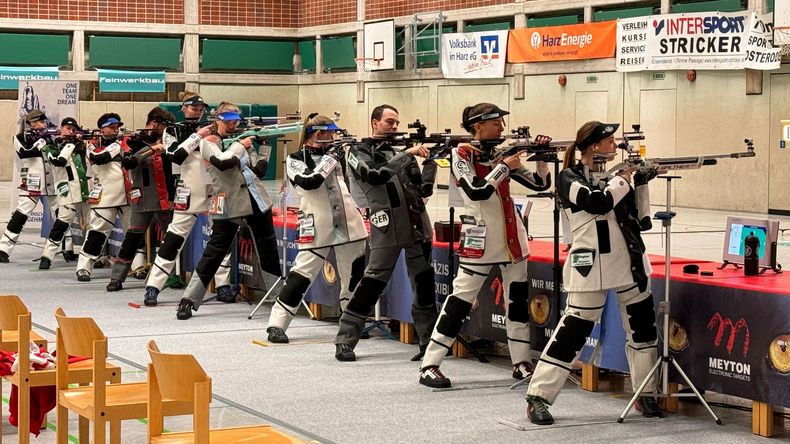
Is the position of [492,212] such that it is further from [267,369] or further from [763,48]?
[763,48]

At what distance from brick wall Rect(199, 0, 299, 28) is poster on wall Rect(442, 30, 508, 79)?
710 centimetres

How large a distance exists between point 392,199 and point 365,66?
2213 cm

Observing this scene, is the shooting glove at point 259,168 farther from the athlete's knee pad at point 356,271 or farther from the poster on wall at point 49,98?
the poster on wall at point 49,98

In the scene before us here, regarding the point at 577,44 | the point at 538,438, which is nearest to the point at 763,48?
the point at 577,44

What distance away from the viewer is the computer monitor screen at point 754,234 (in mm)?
7664

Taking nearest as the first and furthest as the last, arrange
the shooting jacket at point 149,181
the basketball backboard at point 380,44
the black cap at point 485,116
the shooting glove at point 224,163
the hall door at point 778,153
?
1. the black cap at point 485,116
2. the shooting glove at point 224,163
3. the shooting jacket at point 149,181
4. the hall door at point 778,153
5. the basketball backboard at point 380,44

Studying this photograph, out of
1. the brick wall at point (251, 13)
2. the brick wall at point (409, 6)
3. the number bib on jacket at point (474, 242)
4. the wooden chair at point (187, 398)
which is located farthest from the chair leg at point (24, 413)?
the brick wall at point (251, 13)

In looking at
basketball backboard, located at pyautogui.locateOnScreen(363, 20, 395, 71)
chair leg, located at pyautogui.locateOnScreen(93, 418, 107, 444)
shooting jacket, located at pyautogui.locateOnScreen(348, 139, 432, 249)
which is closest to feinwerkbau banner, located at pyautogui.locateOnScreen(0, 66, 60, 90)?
basketball backboard, located at pyautogui.locateOnScreen(363, 20, 395, 71)

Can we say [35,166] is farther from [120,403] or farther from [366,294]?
[120,403]

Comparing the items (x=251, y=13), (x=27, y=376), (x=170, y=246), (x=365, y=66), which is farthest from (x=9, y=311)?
(x=251, y=13)

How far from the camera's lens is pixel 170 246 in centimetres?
1217

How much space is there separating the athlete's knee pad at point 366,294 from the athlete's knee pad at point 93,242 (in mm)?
5691

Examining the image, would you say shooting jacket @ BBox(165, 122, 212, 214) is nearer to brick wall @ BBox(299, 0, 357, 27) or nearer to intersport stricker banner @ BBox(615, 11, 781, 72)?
intersport stricker banner @ BBox(615, 11, 781, 72)

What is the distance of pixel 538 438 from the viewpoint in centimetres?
688
